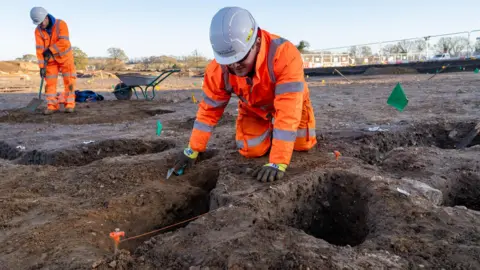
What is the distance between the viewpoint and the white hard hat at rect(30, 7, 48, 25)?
739cm

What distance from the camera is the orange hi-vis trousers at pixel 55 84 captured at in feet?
26.2

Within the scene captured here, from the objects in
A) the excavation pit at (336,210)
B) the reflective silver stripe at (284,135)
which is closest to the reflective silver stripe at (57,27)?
the reflective silver stripe at (284,135)

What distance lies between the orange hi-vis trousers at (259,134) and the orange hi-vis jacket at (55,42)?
550cm

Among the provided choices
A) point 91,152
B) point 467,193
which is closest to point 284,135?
point 467,193

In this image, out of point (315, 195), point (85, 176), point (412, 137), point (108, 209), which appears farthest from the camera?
point (412, 137)

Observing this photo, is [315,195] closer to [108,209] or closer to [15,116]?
[108,209]

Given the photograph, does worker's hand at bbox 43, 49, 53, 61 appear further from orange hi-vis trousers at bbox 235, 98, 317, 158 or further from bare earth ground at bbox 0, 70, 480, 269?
orange hi-vis trousers at bbox 235, 98, 317, 158

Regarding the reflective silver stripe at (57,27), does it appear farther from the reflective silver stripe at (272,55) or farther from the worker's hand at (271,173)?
the worker's hand at (271,173)

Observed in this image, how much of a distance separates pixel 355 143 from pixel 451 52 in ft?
78.7

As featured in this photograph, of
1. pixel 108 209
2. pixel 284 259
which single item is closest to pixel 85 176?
pixel 108 209

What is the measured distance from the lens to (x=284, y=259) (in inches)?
76.4

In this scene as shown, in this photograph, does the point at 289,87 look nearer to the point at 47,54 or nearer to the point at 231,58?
the point at 231,58

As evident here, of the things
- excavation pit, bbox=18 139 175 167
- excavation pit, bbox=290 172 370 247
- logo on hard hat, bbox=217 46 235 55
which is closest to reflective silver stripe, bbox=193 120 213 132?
logo on hard hat, bbox=217 46 235 55

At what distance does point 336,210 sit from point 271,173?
2.21 feet
